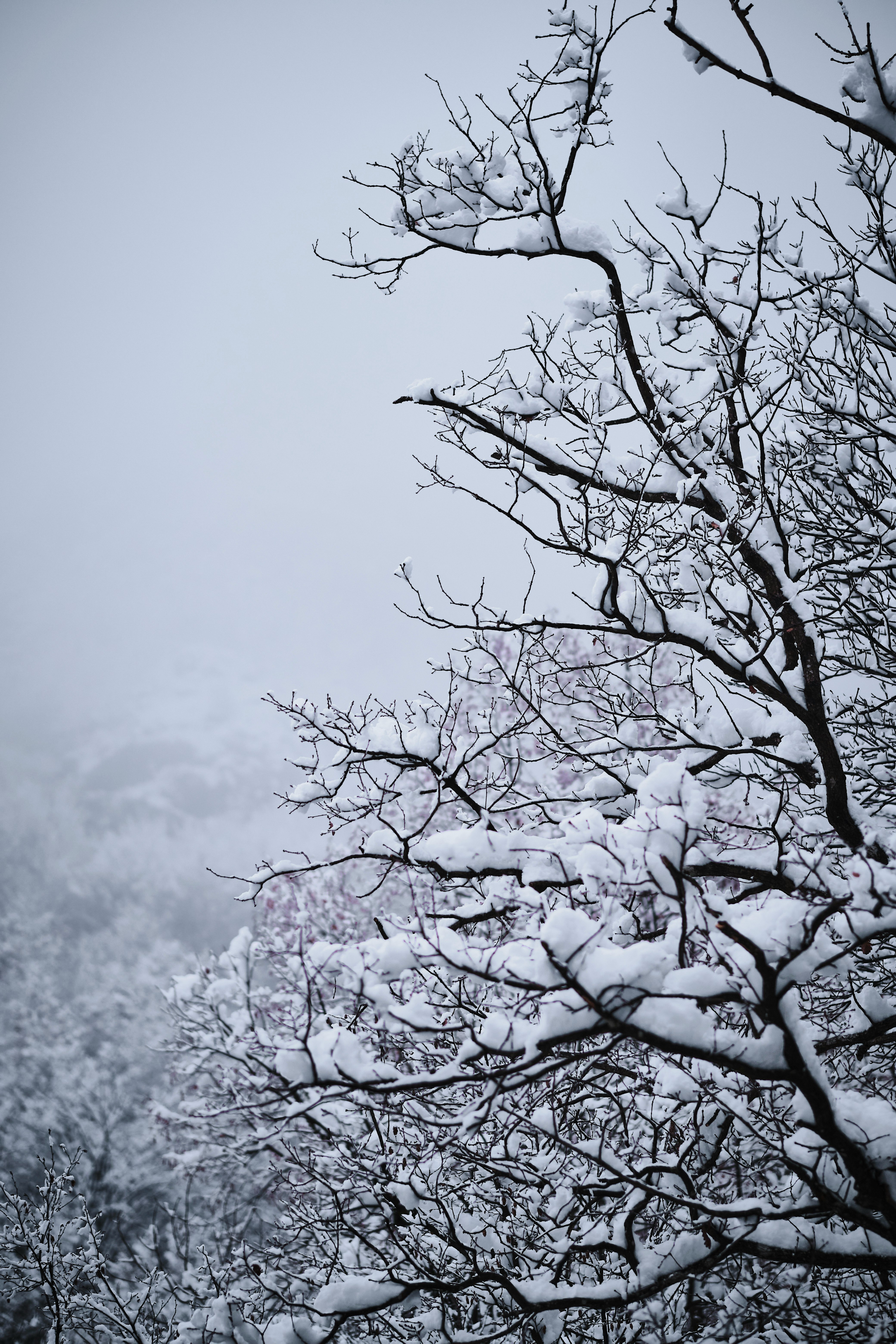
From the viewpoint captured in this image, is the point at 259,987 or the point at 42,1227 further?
the point at 259,987

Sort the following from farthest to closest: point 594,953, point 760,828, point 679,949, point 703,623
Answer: point 703,623, point 760,828, point 679,949, point 594,953

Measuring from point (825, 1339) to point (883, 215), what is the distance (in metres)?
4.77

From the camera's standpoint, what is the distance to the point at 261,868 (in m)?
3.22

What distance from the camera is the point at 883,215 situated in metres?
3.34

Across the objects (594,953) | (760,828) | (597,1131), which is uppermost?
(760,828)

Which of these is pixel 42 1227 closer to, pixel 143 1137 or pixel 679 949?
pixel 679 949

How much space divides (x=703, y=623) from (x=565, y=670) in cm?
67

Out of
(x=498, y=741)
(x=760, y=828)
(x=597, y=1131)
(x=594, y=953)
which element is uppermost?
(x=498, y=741)

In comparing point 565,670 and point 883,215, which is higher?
point 883,215

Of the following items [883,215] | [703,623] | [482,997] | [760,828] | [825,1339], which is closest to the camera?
[760,828]

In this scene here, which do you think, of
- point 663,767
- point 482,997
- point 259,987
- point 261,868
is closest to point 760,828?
point 663,767

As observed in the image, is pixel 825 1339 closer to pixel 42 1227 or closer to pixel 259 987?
pixel 259 987

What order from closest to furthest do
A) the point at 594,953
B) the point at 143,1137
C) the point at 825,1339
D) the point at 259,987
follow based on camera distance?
the point at 594,953 < the point at 825,1339 < the point at 259,987 < the point at 143,1137

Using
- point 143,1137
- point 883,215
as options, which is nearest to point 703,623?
point 883,215
